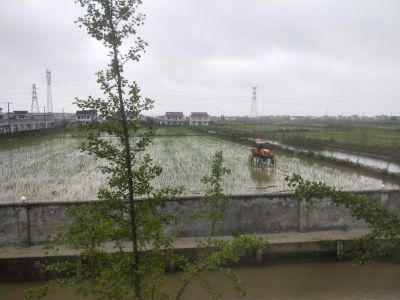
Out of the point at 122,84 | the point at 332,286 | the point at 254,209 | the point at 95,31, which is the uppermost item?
the point at 95,31

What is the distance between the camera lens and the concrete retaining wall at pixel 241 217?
8.98 m

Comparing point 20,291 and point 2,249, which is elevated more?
Result: point 2,249

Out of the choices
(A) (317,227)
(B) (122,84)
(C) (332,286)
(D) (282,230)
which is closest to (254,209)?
(D) (282,230)

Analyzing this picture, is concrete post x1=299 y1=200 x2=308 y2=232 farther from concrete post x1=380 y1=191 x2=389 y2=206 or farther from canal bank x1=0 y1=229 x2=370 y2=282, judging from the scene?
concrete post x1=380 y1=191 x2=389 y2=206

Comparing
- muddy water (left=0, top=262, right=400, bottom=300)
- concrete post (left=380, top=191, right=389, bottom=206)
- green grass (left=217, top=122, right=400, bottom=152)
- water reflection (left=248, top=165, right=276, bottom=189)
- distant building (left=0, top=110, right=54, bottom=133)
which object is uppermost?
distant building (left=0, top=110, right=54, bottom=133)

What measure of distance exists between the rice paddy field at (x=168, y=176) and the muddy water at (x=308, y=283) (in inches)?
224

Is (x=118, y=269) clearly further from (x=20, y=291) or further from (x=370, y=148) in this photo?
(x=370, y=148)

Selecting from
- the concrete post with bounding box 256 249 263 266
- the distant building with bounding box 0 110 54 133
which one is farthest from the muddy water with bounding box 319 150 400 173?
the distant building with bounding box 0 110 54 133

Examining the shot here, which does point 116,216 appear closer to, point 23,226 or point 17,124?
point 23,226

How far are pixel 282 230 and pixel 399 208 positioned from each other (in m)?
3.64

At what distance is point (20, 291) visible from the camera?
8055 mm

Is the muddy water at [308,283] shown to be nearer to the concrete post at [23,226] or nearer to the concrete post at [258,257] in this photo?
the concrete post at [258,257]

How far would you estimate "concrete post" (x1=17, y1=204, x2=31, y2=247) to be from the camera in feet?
29.3

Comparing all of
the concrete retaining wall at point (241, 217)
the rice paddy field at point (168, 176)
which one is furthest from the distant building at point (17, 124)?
the concrete retaining wall at point (241, 217)
